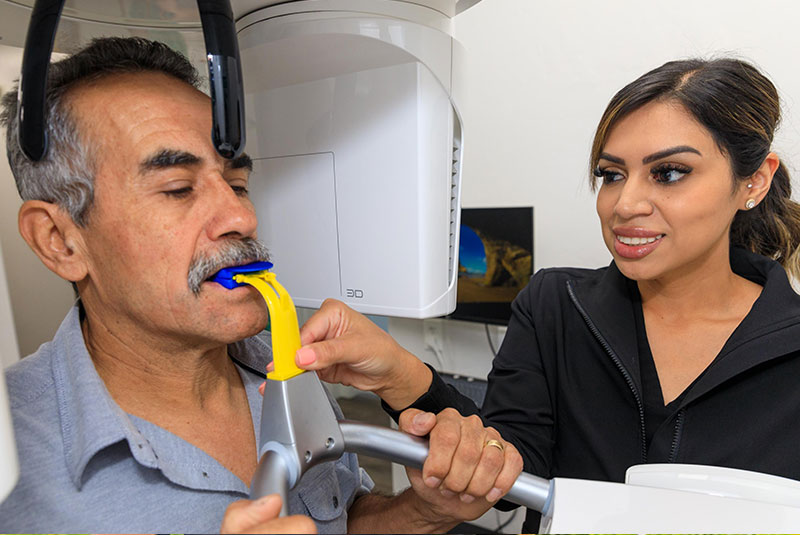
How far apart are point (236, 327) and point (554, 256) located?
1625 mm

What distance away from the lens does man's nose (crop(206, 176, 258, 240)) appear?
64 cm

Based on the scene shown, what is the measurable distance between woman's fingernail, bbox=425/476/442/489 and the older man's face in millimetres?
→ 265

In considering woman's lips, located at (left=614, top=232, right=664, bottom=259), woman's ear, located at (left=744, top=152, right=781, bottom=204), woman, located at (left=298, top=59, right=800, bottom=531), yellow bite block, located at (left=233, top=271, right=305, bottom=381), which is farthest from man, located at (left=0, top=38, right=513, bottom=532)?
woman's ear, located at (left=744, top=152, right=781, bottom=204)

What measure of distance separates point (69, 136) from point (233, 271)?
→ 0.86 feet

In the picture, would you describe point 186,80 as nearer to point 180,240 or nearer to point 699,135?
point 180,240

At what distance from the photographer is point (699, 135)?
3.28 ft

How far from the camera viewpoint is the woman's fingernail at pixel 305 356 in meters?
0.53

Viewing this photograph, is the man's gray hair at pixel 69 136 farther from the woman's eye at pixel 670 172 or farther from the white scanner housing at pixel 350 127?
the woman's eye at pixel 670 172

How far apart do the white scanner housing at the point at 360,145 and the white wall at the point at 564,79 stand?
3.43ft

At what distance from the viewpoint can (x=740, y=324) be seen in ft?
3.32

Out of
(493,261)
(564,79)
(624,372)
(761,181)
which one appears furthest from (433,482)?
(564,79)

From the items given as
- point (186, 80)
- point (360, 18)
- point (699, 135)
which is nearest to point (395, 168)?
point (360, 18)

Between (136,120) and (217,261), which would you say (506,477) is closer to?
(217,261)

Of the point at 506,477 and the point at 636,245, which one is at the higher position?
the point at 636,245
